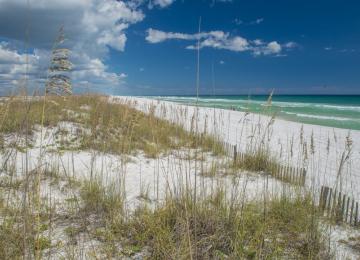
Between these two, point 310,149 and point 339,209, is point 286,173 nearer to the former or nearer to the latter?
point 339,209

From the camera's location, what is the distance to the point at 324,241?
2.71 meters

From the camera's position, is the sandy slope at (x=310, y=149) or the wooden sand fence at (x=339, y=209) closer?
the wooden sand fence at (x=339, y=209)

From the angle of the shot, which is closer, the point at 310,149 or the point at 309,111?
the point at 310,149

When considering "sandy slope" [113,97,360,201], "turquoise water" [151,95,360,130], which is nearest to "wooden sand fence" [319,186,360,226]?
"sandy slope" [113,97,360,201]

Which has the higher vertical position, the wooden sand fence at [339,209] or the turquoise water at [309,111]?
the turquoise water at [309,111]

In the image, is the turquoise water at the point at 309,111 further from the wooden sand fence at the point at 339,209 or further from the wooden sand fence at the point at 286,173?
the wooden sand fence at the point at 339,209

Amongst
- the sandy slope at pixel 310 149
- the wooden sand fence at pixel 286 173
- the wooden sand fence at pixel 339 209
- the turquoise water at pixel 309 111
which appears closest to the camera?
the wooden sand fence at pixel 339 209

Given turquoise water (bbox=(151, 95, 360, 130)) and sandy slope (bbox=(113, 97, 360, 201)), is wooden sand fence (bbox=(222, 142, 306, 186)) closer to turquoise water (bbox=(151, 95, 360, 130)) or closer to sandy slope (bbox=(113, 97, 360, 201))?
sandy slope (bbox=(113, 97, 360, 201))

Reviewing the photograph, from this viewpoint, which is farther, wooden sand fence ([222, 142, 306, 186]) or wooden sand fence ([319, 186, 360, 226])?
wooden sand fence ([222, 142, 306, 186])

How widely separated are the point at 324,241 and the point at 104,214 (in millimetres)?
2276

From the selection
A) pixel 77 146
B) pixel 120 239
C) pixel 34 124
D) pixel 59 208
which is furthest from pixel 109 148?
pixel 120 239

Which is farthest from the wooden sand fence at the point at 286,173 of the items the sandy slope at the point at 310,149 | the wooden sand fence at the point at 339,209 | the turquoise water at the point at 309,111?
the turquoise water at the point at 309,111

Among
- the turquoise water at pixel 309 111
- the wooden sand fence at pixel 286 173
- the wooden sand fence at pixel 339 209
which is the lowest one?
the wooden sand fence at pixel 339 209

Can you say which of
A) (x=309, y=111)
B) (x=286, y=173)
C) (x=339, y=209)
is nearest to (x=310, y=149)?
(x=286, y=173)
